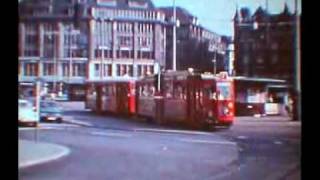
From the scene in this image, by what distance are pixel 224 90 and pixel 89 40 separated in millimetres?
723

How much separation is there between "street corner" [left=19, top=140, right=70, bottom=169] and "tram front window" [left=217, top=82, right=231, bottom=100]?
0.80 meters

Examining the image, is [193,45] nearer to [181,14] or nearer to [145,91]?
[181,14]

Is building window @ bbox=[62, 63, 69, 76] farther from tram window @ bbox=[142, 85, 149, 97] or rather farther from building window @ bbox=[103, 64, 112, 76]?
tram window @ bbox=[142, 85, 149, 97]

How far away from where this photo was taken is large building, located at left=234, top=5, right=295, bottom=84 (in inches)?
85.0

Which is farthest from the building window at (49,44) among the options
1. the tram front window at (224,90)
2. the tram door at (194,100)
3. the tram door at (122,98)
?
the tram front window at (224,90)

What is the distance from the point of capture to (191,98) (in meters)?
2.19

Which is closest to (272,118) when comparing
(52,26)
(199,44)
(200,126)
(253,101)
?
(253,101)

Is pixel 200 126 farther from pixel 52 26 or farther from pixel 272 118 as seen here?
pixel 52 26

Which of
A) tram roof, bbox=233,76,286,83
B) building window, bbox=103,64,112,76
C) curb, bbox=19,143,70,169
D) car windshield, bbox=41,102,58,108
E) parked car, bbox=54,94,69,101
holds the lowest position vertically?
curb, bbox=19,143,70,169

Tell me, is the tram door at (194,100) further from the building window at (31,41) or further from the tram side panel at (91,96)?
the building window at (31,41)

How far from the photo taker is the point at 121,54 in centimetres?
219

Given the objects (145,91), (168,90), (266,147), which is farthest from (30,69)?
(266,147)

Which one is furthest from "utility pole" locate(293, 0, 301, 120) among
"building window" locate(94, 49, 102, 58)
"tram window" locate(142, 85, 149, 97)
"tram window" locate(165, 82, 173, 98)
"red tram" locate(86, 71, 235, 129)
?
"building window" locate(94, 49, 102, 58)
